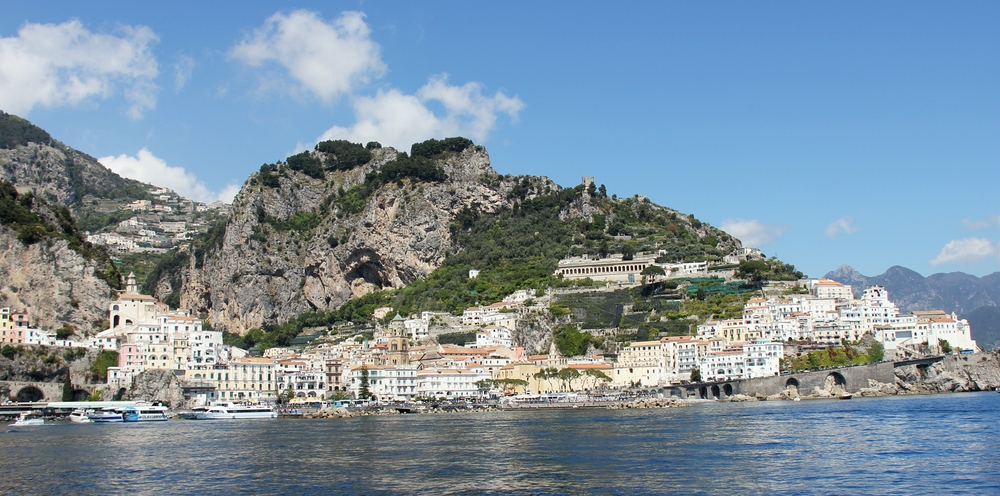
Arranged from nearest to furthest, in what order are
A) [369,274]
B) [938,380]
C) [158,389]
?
1. [158,389]
2. [938,380]
3. [369,274]

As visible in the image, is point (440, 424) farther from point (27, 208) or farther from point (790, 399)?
point (27, 208)

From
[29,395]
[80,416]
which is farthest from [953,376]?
[29,395]

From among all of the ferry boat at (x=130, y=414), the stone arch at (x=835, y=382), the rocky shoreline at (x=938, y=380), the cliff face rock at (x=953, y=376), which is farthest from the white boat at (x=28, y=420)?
the cliff face rock at (x=953, y=376)

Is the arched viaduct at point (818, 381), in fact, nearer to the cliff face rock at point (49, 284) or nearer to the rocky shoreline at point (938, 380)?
the rocky shoreline at point (938, 380)

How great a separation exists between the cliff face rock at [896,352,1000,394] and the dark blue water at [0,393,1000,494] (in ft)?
78.2

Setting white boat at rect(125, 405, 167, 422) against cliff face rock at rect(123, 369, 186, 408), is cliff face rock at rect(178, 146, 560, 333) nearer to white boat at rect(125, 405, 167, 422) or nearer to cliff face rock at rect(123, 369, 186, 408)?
cliff face rock at rect(123, 369, 186, 408)

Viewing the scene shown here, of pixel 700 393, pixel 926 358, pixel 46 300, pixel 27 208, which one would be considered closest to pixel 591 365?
pixel 700 393

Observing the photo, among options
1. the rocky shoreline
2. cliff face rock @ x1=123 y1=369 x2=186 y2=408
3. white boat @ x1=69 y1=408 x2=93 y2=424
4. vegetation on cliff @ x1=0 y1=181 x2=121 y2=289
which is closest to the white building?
cliff face rock @ x1=123 y1=369 x2=186 y2=408

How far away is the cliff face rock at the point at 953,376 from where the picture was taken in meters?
86.4

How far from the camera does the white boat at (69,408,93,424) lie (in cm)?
7181

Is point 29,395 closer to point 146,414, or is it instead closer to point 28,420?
point 146,414

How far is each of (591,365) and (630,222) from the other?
4273 cm

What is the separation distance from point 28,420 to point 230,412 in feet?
50.5

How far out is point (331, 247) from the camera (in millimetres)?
134500
